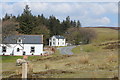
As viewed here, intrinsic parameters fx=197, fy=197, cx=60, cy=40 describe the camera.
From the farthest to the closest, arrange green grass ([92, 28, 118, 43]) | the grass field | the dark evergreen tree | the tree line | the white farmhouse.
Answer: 1. the white farmhouse
2. the dark evergreen tree
3. the tree line
4. green grass ([92, 28, 118, 43])
5. the grass field

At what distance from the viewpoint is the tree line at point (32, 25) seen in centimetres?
2309

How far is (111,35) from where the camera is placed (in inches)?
329

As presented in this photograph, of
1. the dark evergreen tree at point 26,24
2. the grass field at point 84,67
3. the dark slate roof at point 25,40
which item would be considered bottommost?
the grass field at point 84,67

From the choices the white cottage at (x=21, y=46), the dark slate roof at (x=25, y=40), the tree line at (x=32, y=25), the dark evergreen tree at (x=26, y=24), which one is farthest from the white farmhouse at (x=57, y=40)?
the white cottage at (x=21, y=46)

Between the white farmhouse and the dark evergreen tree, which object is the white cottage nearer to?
the dark evergreen tree

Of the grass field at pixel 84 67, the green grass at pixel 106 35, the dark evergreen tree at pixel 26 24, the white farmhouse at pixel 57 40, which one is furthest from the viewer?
the white farmhouse at pixel 57 40

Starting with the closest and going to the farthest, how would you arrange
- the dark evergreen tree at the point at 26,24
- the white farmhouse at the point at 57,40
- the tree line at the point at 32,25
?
the tree line at the point at 32,25 < the dark evergreen tree at the point at 26,24 < the white farmhouse at the point at 57,40

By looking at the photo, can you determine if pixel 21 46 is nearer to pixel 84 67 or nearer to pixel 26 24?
pixel 26 24

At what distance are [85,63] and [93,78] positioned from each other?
4.66 metres

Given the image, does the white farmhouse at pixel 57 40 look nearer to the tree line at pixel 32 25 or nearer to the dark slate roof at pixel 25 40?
the tree line at pixel 32 25

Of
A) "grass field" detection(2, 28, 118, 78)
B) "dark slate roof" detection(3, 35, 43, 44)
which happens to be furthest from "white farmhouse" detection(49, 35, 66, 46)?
"grass field" detection(2, 28, 118, 78)

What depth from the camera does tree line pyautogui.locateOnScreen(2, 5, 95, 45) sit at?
23087 mm

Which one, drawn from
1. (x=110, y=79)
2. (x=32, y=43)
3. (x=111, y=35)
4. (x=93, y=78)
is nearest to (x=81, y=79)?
(x=93, y=78)

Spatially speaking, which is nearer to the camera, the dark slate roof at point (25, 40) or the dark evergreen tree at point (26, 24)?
the dark slate roof at point (25, 40)
